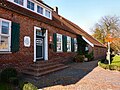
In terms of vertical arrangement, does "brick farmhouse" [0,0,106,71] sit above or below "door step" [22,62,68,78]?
above

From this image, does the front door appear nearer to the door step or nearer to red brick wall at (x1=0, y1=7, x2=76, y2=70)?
red brick wall at (x1=0, y1=7, x2=76, y2=70)

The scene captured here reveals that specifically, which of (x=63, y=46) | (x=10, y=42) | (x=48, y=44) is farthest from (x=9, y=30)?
(x=63, y=46)

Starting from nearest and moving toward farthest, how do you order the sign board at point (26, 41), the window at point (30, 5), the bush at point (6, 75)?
the bush at point (6, 75), the sign board at point (26, 41), the window at point (30, 5)

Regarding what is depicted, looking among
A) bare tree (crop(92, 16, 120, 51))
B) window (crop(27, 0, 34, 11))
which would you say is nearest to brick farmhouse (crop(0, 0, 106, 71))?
window (crop(27, 0, 34, 11))

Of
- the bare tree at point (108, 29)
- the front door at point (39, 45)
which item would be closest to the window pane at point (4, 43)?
the front door at point (39, 45)

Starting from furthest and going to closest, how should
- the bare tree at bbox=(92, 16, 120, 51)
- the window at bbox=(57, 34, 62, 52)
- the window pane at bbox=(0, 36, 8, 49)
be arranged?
the bare tree at bbox=(92, 16, 120, 51)
the window at bbox=(57, 34, 62, 52)
the window pane at bbox=(0, 36, 8, 49)

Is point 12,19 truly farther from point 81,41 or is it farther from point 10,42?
point 81,41

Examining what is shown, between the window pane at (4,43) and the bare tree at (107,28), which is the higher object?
the bare tree at (107,28)

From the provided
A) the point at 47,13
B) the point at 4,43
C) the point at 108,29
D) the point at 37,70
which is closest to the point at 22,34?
the point at 4,43

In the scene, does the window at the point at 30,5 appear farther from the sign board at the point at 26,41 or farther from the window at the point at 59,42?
the window at the point at 59,42

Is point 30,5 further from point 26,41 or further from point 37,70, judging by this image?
point 37,70

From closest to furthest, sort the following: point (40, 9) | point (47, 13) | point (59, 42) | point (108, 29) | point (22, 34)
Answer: point (22, 34)
point (40, 9)
point (47, 13)
point (59, 42)
point (108, 29)

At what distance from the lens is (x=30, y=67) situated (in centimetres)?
1105

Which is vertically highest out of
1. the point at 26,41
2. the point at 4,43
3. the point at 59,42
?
the point at 59,42
